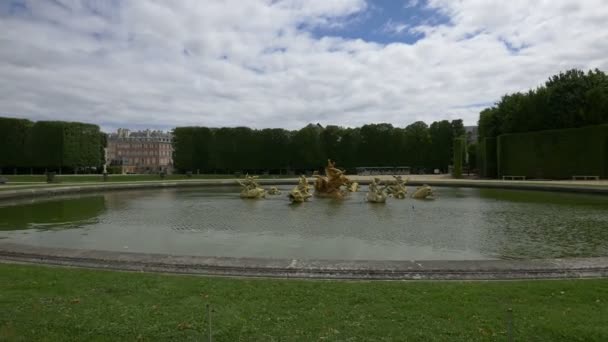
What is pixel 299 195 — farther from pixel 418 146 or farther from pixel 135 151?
pixel 135 151

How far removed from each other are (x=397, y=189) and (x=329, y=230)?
1359 centimetres

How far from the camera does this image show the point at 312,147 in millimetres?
60125

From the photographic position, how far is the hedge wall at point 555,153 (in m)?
34.6

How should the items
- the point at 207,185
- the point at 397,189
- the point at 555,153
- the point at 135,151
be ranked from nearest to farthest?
the point at 397,189, the point at 555,153, the point at 207,185, the point at 135,151

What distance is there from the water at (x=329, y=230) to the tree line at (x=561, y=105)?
77.9 feet

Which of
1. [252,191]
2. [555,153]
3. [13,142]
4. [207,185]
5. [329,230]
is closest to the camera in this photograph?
[329,230]

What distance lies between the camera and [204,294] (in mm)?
5500

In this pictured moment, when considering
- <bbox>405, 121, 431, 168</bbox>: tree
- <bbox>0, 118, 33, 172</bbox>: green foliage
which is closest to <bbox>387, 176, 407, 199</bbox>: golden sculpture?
<bbox>405, 121, 431, 168</bbox>: tree

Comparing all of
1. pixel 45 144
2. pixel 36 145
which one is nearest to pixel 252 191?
pixel 45 144

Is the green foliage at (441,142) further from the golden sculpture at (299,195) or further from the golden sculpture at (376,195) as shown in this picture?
the golden sculpture at (299,195)

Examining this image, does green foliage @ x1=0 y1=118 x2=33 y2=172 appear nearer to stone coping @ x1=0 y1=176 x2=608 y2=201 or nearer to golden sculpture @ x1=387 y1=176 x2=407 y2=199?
stone coping @ x1=0 y1=176 x2=608 y2=201

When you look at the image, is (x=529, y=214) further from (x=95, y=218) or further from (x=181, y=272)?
(x=95, y=218)

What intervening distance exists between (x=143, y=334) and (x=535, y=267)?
565cm

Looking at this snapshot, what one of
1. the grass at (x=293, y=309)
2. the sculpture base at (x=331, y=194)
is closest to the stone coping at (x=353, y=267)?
the grass at (x=293, y=309)
